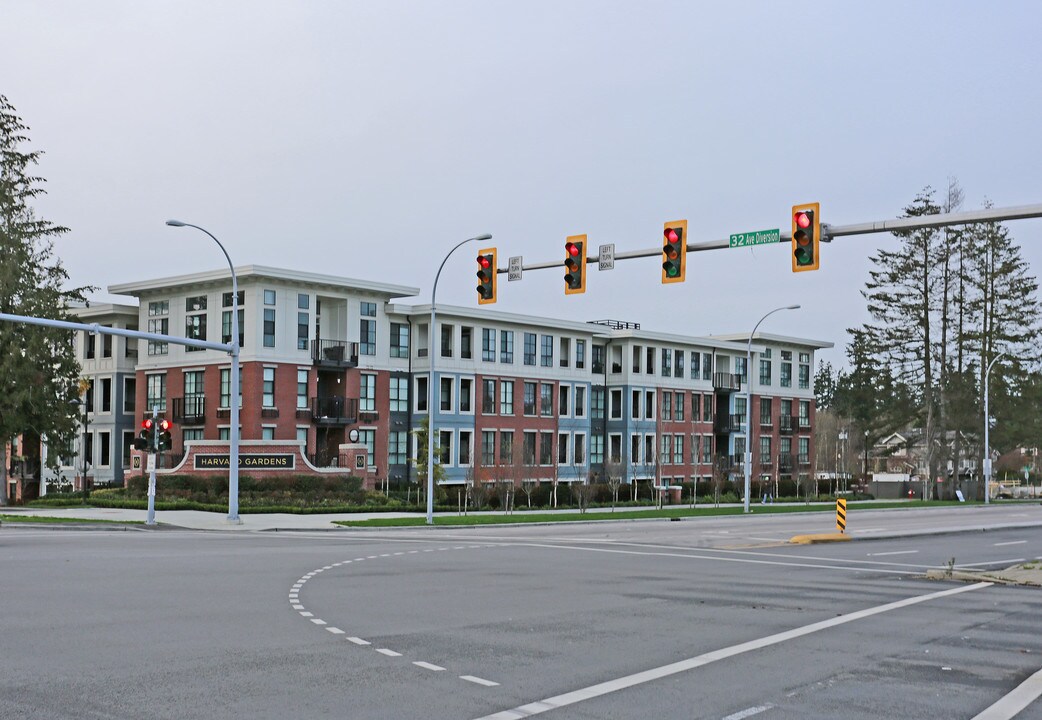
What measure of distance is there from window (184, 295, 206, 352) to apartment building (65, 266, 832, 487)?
0.09 meters

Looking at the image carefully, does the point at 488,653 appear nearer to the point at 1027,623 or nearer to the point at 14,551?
the point at 1027,623

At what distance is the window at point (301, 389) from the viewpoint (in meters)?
57.7

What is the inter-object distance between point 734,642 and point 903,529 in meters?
29.0

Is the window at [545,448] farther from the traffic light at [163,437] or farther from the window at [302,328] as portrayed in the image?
the traffic light at [163,437]

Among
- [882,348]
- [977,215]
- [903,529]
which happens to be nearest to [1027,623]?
[977,215]

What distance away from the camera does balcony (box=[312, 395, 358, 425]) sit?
190 ft

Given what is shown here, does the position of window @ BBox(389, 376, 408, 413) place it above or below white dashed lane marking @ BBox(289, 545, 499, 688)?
above

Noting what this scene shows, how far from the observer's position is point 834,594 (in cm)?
1784

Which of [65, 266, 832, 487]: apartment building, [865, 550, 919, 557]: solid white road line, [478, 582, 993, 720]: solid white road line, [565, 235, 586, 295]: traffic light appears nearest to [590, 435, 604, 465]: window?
[65, 266, 832, 487]: apartment building

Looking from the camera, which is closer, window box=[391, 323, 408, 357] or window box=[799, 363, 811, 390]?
window box=[391, 323, 408, 357]

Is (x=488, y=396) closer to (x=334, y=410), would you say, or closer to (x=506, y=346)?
(x=506, y=346)

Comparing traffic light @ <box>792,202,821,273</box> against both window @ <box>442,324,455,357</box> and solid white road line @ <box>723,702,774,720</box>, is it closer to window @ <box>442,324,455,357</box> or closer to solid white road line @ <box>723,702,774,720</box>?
solid white road line @ <box>723,702,774,720</box>

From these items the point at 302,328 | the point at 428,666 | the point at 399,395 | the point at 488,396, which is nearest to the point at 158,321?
the point at 302,328

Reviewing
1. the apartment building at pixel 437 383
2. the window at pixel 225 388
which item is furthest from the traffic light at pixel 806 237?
the window at pixel 225 388
